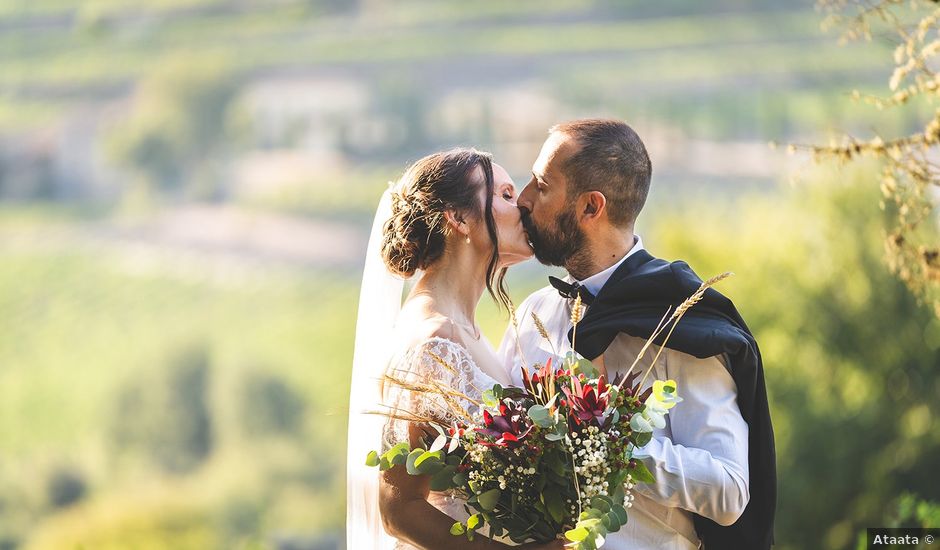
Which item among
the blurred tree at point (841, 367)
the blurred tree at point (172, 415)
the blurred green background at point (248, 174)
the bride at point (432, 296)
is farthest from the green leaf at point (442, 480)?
the blurred tree at point (172, 415)

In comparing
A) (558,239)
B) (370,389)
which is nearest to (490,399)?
(370,389)

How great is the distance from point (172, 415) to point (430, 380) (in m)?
42.3

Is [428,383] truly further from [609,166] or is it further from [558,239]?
[609,166]

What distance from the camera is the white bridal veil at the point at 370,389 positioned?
3.38m

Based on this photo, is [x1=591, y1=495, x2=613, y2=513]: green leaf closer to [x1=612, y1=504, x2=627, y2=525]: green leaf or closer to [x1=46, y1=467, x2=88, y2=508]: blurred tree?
[x1=612, y1=504, x2=627, y2=525]: green leaf

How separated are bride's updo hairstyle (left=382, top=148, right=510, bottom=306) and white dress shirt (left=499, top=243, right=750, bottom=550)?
39 centimetres

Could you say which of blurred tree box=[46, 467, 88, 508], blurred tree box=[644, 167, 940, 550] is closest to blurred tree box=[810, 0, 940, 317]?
blurred tree box=[644, 167, 940, 550]

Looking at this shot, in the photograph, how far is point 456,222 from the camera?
3.35 metres

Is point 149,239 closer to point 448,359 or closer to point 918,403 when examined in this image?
point 918,403

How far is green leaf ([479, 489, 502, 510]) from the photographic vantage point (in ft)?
9.06

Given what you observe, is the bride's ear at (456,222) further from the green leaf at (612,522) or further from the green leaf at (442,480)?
the green leaf at (612,522)

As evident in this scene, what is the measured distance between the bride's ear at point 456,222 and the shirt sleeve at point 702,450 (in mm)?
670

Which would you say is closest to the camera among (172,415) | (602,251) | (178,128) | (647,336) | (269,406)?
(647,336)

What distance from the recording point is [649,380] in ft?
10.5
